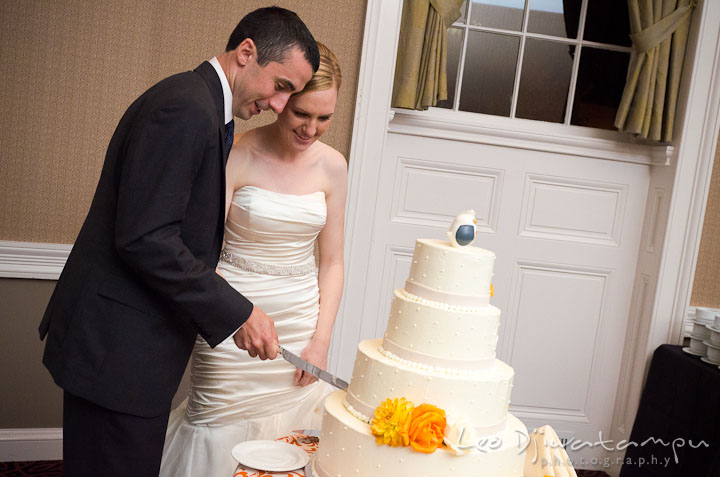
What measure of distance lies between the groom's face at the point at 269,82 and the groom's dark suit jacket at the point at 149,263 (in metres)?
0.10

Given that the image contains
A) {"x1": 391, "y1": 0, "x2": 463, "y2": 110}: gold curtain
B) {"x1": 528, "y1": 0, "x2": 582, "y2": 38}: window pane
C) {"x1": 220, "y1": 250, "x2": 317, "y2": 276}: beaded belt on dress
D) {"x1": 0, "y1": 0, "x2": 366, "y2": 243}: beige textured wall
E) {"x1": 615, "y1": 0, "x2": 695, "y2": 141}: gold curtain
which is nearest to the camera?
{"x1": 220, "y1": 250, "x2": 317, "y2": 276}: beaded belt on dress

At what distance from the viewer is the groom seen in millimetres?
1674

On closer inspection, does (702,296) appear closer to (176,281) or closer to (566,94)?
(566,94)

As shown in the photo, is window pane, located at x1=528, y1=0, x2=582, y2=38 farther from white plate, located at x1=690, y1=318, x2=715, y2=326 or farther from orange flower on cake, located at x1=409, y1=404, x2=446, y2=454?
orange flower on cake, located at x1=409, y1=404, x2=446, y2=454

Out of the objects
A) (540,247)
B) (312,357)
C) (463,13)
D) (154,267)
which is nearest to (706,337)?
(540,247)

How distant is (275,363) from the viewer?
245 centimetres

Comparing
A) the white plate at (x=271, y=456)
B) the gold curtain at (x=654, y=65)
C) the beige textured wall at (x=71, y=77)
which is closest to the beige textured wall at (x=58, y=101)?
the beige textured wall at (x=71, y=77)

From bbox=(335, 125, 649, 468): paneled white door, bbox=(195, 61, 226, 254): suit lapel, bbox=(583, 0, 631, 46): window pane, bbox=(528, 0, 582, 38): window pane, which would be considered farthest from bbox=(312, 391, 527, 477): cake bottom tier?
bbox=(583, 0, 631, 46): window pane

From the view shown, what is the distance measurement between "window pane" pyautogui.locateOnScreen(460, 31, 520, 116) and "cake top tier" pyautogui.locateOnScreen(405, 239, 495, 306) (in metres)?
2.48

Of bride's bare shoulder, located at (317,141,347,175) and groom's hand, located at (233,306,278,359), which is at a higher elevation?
bride's bare shoulder, located at (317,141,347,175)

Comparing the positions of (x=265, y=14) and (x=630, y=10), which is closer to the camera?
(x=265, y=14)

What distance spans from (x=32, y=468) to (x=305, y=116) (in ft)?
8.10

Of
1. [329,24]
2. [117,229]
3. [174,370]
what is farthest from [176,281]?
[329,24]

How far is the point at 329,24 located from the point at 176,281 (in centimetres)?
230
